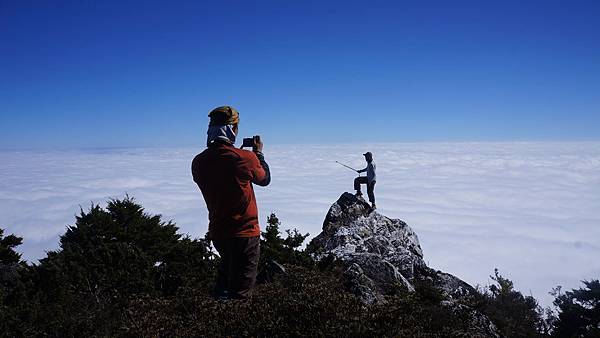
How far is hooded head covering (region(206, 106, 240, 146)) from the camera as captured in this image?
3982mm

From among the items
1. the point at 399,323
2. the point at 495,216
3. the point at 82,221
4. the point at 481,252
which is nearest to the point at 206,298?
the point at 399,323

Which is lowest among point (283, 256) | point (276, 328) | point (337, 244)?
point (337, 244)

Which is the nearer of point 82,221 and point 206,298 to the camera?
point 206,298

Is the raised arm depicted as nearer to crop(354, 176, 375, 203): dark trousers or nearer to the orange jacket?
the orange jacket

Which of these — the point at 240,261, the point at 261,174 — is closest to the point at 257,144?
the point at 261,174

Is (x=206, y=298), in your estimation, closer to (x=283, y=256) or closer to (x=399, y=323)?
(x=399, y=323)

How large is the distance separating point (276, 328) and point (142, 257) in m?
4.67

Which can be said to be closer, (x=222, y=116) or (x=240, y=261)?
(x=222, y=116)

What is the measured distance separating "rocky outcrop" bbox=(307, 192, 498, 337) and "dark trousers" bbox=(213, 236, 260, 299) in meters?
2.06

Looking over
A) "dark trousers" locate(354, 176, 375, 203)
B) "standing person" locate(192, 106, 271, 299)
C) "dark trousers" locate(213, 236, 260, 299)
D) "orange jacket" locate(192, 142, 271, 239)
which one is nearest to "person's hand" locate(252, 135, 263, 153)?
"standing person" locate(192, 106, 271, 299)

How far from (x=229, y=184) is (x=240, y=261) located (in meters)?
0.96

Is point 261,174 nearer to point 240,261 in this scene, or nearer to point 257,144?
point 257,144

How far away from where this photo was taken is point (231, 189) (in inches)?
153

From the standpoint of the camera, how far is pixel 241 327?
154 inches
